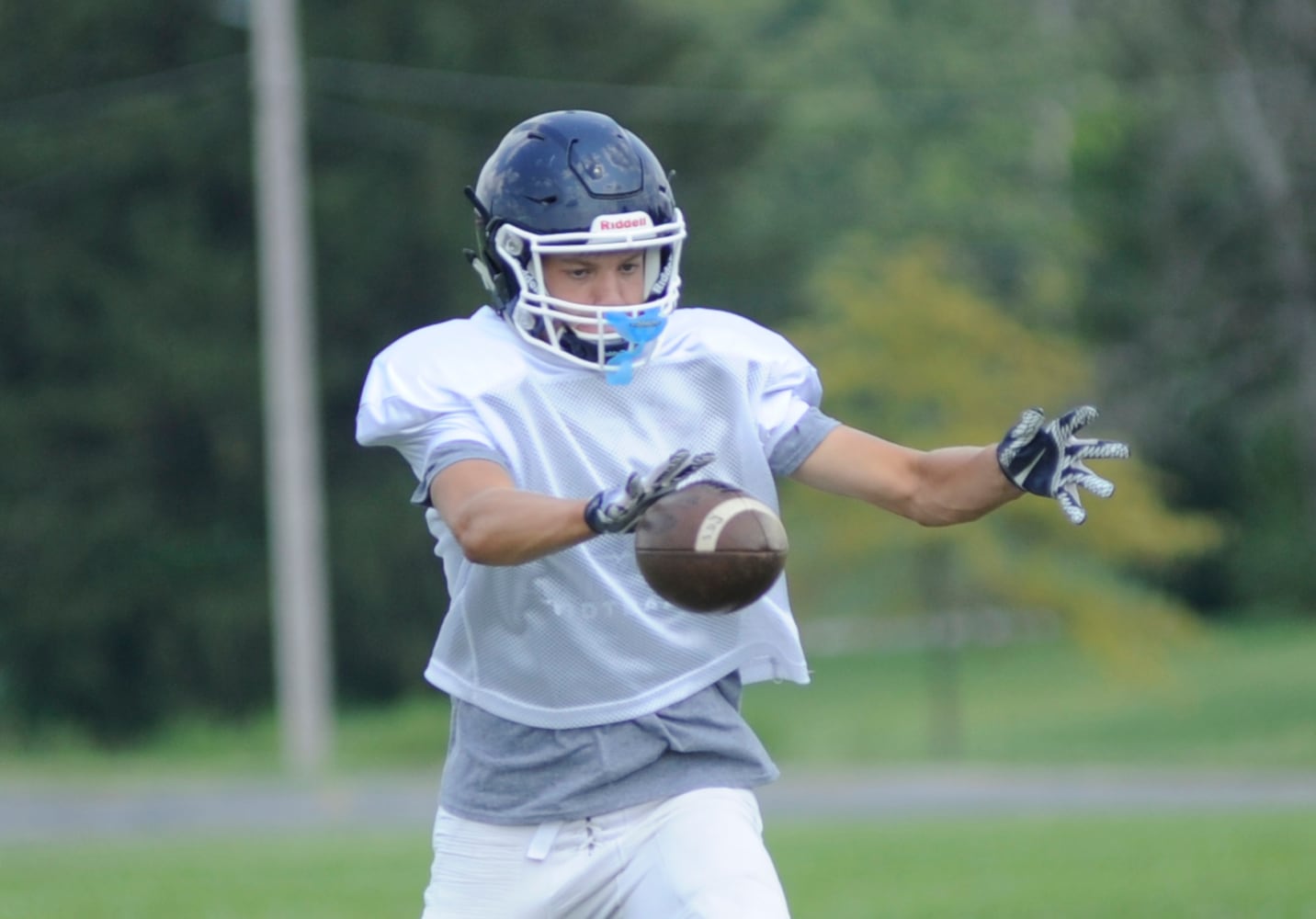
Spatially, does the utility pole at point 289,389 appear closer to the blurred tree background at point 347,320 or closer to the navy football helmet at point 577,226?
the blurred tree background at point 347,320

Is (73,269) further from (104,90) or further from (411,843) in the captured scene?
(411,843)

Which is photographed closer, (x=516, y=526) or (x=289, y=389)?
(x=516, y=526)

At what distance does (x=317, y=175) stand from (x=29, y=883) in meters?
16.5

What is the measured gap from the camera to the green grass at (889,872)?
9.93 meters

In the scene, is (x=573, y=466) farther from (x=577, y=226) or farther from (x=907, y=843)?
(x=907, y=843)

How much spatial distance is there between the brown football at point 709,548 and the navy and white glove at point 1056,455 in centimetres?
56

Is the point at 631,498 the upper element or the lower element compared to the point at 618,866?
upper

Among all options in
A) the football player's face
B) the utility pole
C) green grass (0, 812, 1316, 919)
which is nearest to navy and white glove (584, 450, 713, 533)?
the football player's face

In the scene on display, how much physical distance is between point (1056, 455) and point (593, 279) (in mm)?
969

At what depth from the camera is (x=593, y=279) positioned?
14.2 ft

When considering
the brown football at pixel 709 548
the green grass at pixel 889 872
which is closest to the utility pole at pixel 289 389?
the green grass at pixel 889 872

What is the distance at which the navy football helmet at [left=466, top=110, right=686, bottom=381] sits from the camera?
4.25m

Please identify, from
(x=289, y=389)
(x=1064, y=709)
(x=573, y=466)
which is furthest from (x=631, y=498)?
(x=1064, y=709)

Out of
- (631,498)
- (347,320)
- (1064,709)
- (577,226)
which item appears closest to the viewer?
(631,498)
